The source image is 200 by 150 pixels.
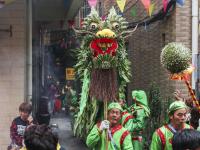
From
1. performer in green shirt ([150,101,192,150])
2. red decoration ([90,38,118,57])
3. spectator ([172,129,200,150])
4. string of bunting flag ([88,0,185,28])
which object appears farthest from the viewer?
string of bunting flag ([88,0,185,28])

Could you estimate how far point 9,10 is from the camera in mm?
8500

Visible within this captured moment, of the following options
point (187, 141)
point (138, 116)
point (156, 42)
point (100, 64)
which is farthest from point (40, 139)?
point (156, 42)

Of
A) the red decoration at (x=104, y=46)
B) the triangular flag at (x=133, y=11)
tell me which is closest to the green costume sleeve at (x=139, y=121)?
the red decoration at (x=104, y=46)

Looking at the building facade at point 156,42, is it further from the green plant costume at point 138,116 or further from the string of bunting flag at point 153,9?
the green plant costume at point 138,116

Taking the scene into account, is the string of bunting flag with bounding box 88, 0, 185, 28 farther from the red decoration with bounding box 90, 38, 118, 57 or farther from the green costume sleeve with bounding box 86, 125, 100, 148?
the green costume sleeve with bounding box 86, 125, 100, 148

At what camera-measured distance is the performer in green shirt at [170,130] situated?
5.07m

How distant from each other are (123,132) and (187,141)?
2299mm

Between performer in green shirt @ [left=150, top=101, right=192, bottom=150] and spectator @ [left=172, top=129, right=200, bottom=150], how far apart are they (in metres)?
1.57

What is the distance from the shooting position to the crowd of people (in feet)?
11.3

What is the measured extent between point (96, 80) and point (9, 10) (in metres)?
2.68

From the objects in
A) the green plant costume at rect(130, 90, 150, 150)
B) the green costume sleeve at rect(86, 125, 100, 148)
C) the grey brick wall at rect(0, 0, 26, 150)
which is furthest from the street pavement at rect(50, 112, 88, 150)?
the green costume sleeve at rect(86, 125, 100, 148)

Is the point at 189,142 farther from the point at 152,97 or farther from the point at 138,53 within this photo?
the point at 138,53

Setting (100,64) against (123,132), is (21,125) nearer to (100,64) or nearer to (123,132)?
(100,64)

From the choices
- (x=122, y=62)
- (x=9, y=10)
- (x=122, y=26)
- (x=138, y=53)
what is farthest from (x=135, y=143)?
(x=138, y=53)
